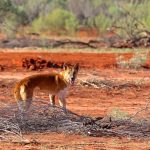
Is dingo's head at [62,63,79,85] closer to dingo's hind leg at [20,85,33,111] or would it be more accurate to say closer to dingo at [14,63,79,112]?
dingo at [14,63,79,112]

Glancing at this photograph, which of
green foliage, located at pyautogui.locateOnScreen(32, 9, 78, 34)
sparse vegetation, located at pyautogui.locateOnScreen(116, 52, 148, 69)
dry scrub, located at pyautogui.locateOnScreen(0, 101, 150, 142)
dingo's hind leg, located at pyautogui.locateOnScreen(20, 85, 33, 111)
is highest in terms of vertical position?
dingo's hind leg, located at pyautogui.locateOnScreen(20, 85, 33, 111)

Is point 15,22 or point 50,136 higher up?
point 50,136

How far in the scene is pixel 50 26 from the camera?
48.3 m

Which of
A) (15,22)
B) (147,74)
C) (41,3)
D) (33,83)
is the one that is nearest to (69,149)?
(33,83)

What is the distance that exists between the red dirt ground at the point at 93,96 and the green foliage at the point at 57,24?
1849 cm

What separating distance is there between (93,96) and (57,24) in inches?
1240

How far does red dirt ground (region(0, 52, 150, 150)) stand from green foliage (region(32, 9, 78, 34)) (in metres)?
18.5

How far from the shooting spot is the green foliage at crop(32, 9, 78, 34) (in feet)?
149

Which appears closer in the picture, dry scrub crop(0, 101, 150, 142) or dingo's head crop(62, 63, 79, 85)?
dry scrub crop(0, 101, 150, 142)

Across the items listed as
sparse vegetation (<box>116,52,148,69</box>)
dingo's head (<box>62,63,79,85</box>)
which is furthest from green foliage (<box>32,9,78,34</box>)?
dingo's head (<box>62,63,79,85</box>)

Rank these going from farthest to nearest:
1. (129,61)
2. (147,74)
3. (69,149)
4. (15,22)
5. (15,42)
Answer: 1. (15,22)
2. (15,42)
3. (129,61)
4. (147,74)
5. (69,149)

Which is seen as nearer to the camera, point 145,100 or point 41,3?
point 145,100

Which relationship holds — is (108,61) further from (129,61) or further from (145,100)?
(145,100)

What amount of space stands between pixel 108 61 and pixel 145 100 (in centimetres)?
902
